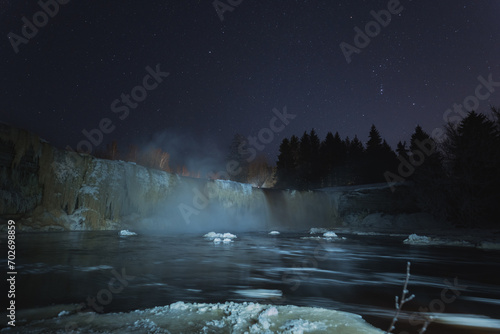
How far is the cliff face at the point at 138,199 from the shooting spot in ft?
56.7

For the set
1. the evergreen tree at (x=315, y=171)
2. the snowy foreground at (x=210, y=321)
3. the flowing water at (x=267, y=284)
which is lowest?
the flowing water at (x=267, y=284)

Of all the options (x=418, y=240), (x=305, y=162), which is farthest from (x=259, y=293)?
(x=305, y=162)

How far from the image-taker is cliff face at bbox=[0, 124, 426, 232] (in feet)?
56.7

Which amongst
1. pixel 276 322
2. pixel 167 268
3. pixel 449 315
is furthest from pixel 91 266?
pixel 449 315

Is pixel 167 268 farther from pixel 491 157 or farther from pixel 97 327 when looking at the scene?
pixel 491 157

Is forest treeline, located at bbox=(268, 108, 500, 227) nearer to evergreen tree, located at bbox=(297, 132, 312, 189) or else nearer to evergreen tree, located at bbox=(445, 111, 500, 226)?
evergreen tree, located at bbox=(445, 111, 500, 226)

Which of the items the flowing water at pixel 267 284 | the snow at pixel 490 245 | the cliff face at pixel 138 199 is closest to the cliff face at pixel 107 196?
the cliff face at pixel 138 199

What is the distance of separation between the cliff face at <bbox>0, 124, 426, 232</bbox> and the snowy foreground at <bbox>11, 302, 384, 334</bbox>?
16.8 metres

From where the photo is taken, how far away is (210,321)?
10.9ft

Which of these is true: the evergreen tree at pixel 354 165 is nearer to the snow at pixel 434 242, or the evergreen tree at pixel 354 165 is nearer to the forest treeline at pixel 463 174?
the forest treeline at pixel 463 174

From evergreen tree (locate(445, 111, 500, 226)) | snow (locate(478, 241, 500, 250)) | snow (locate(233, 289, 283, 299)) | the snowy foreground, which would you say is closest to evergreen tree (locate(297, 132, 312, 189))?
evergreen tree (locate(445, 111, 500, 226))

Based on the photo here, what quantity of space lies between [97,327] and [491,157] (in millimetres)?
31832

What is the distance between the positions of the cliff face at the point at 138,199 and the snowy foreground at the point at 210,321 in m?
16.8

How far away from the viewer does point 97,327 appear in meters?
3.11
